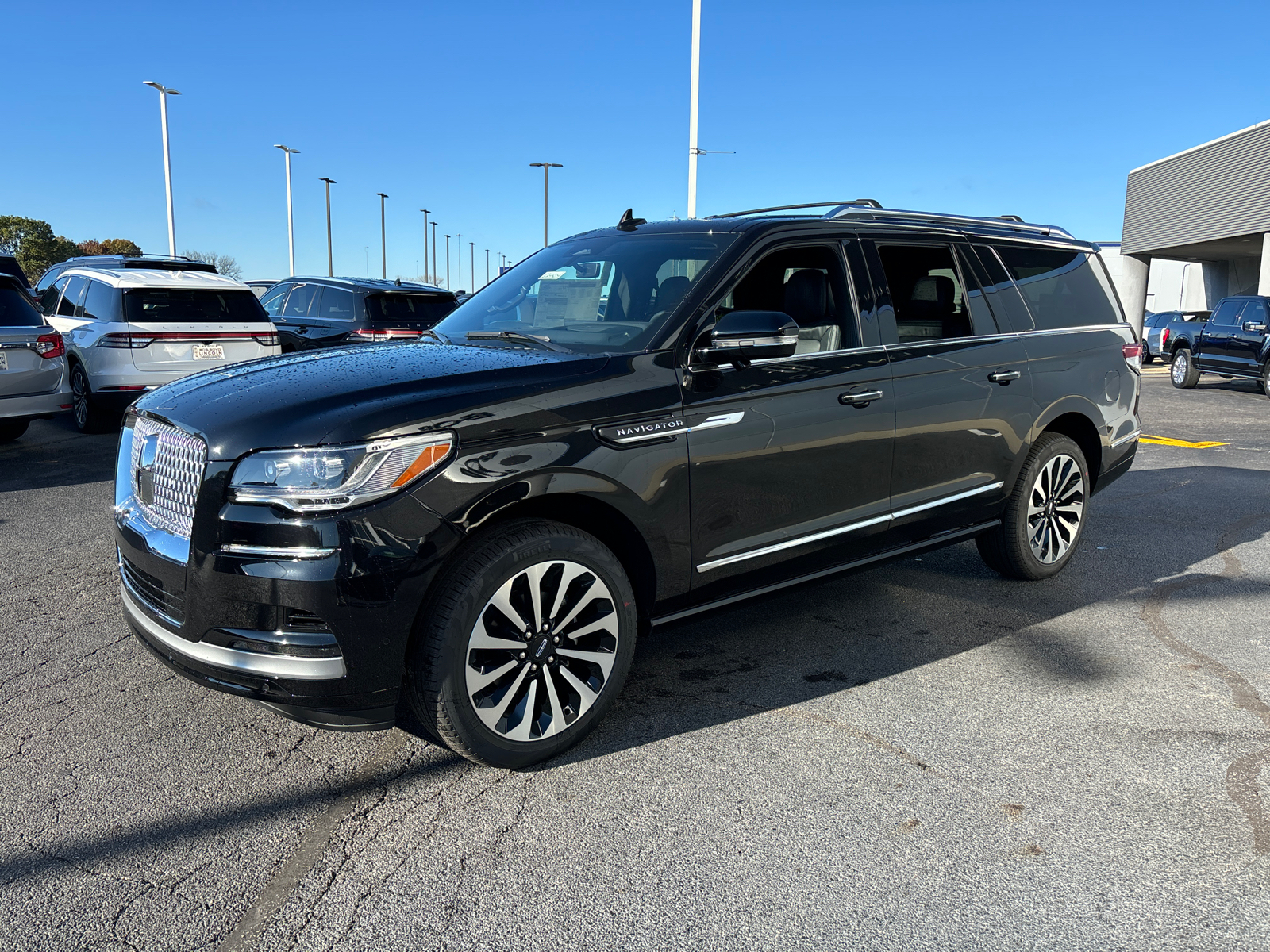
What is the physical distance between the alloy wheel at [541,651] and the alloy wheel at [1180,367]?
20.1m

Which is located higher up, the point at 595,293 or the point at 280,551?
the point at 595,293

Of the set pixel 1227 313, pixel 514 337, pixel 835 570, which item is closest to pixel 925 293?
pixel 835 570

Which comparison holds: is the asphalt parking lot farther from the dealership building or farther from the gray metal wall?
the gray metal wall

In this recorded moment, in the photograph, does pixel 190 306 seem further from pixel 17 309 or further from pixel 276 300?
pixel 276 300

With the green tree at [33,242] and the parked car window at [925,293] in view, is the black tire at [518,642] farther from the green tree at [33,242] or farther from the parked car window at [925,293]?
the green tree at [33,242]

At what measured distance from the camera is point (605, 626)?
3.32m

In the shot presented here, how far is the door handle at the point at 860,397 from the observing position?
13.2 feet

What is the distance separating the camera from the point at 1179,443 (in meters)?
11.4

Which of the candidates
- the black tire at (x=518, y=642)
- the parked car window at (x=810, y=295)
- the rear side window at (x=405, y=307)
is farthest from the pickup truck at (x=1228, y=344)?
the black tire at (x=518, y=642)

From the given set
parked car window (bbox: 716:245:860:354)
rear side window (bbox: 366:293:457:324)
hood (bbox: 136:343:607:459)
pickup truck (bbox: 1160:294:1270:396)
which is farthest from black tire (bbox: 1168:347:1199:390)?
hood (bbox: 136:343:607:459)

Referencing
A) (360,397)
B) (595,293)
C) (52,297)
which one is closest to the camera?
(360,397)

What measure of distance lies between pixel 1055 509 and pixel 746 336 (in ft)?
9.02

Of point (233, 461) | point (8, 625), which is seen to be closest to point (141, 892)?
point (233, 461)

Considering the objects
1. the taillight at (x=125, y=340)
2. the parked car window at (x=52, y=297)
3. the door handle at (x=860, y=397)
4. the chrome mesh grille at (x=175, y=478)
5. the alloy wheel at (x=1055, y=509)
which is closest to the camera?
the chrome mesh grille at (x=175, y=478)
